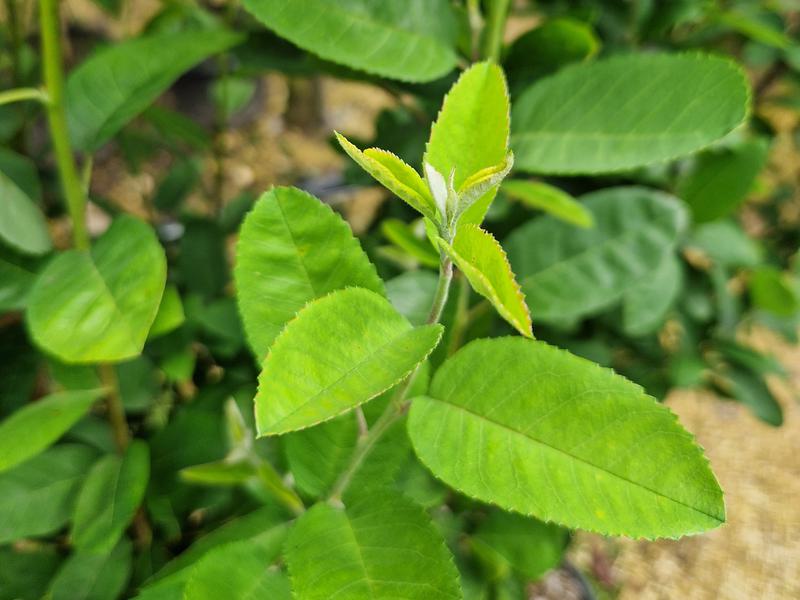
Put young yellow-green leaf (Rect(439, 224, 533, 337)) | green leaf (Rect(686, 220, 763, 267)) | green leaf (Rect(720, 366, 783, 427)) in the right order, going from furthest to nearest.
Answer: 1. green leaf (Rect(720, 366, 783, 427))
2. green leaf (Rect(686, 220, 763, 267))
3. young yellow-green leaf (Rect(439, 224, 533, 337))

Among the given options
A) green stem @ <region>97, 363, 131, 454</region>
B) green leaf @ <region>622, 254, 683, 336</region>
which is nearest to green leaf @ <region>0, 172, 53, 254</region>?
green stem @ <region>97, 363, 131, 454</region>

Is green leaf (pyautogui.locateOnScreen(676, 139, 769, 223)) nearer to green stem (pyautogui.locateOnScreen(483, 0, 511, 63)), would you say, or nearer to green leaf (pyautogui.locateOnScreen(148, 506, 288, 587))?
green stem (pyautogui.locateOnScreen(483, 0, 511, 63))

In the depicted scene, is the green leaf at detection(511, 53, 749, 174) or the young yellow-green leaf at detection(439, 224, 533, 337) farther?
the green leaf at detection(511, 53, 749, 174)

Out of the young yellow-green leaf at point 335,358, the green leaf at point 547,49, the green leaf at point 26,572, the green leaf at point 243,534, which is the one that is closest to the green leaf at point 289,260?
the young yellow-green leaf at point 335,358

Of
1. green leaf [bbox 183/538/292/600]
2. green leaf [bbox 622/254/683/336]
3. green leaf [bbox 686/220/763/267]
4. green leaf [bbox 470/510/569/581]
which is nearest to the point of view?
green leaf [bbox 183/538/292/600]

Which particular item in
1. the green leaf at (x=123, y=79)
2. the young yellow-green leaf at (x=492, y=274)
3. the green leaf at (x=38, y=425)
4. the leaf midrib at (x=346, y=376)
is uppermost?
the young yellow-green leaf at (x=492, y=274)

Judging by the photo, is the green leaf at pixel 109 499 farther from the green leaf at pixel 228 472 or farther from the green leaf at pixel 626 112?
the green leaf at pixel 626 112
